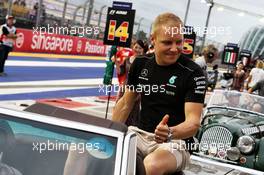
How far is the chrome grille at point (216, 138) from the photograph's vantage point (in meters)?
7.19

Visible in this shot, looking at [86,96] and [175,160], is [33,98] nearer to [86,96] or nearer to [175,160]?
[86,96]

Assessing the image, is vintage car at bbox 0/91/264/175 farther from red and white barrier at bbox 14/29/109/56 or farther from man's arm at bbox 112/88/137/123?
red and white barrier at bbox 14/29/109/56

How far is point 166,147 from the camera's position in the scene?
3549 millimetres

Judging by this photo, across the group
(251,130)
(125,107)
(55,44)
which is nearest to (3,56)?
(251,130)

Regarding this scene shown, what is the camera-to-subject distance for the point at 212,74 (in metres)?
23.9

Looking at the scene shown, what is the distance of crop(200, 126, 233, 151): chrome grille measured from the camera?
7.19 m

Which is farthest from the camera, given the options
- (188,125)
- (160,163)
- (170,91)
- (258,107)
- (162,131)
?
(258,107)

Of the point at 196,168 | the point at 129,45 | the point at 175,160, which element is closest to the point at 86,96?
the point at 129,45

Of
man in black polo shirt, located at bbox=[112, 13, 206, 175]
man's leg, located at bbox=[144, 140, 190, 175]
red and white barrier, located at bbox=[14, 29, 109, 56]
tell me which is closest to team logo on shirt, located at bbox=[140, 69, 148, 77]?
man in black polo shirt, located at bbox=[112, 13, 206, 175]

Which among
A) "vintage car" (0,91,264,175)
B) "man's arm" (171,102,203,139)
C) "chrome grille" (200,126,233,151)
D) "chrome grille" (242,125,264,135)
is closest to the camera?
"vintage car" (0,91,264,175)

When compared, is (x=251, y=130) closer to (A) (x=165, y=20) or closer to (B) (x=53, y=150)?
(A) (x=165, y=20)

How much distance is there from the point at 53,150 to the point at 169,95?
125cm

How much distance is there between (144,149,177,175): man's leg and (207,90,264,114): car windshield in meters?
4.58

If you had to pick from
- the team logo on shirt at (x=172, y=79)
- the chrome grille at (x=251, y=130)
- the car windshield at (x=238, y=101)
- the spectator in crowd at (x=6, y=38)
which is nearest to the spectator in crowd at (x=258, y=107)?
the car windshield at (x=238, y=101)
